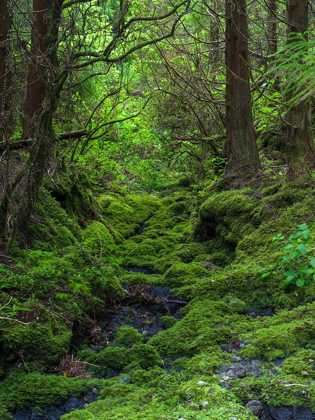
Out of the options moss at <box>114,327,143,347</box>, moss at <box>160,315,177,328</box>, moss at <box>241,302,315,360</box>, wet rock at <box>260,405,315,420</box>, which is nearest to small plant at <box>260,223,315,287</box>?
moss at <box>241,302,315,360</box>

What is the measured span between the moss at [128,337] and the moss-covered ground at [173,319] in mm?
15

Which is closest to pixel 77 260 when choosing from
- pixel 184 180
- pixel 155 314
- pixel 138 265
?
pixel 155 314

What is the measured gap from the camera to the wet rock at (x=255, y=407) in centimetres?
256

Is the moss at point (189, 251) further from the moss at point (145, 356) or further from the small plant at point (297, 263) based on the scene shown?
the moss at point (145, 356)

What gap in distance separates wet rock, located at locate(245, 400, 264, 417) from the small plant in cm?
137

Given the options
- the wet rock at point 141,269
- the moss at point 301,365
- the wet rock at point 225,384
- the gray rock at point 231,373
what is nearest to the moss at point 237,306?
the moss at point 301,365

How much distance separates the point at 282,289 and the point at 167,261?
2.39 meters

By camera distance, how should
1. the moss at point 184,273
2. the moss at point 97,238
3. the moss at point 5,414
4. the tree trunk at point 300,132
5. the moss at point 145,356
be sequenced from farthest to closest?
the moss at point 97,238, the tree trunk at point 300,132, the moss at point 184,273, the moss at point 145,356, the moss at point 5,414

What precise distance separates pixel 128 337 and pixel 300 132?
13.0 ft

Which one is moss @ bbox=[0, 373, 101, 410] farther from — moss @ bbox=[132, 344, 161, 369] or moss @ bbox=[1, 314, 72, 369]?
moss @ bbox=[132, 344, 161, 369]

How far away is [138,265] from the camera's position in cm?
635

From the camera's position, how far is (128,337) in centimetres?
405

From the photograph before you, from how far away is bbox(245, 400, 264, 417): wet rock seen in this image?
2.56m

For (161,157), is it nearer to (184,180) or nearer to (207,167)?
(184,180)
